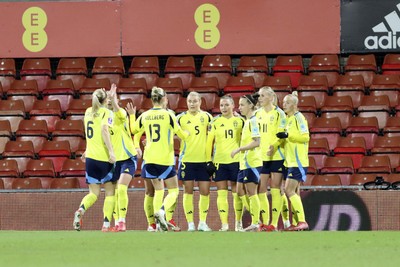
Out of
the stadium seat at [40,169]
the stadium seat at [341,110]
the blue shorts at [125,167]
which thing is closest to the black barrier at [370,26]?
the stadium seat at [341,110]

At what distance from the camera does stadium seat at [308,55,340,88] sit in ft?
68.5

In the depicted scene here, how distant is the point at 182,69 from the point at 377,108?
4263mm

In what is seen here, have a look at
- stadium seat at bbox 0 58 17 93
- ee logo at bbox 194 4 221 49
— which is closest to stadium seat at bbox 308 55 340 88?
ee logo at bbox 194 4 221 49

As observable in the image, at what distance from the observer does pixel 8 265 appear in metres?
8.15

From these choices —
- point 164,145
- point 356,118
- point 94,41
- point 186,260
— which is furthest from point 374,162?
point 186,260

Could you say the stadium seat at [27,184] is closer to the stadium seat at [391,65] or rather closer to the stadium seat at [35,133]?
the stadium seat at [35,133]

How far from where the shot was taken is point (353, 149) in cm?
1859

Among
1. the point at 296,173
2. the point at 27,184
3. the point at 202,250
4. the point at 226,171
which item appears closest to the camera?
the point at 202,250

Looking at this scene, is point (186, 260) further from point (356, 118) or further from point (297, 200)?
point (356, 118)

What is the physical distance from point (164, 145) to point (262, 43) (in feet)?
27.0

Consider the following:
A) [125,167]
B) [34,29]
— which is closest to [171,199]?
[125,167]

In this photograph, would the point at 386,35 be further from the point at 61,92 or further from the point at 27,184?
the point at 27,184

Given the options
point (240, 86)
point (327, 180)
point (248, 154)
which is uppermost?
point (240, 86)

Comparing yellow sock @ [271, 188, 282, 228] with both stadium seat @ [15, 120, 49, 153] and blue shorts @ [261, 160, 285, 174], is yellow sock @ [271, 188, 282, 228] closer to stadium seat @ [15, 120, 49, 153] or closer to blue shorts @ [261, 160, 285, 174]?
blue shorts @ [261, 160, 285, 174]
